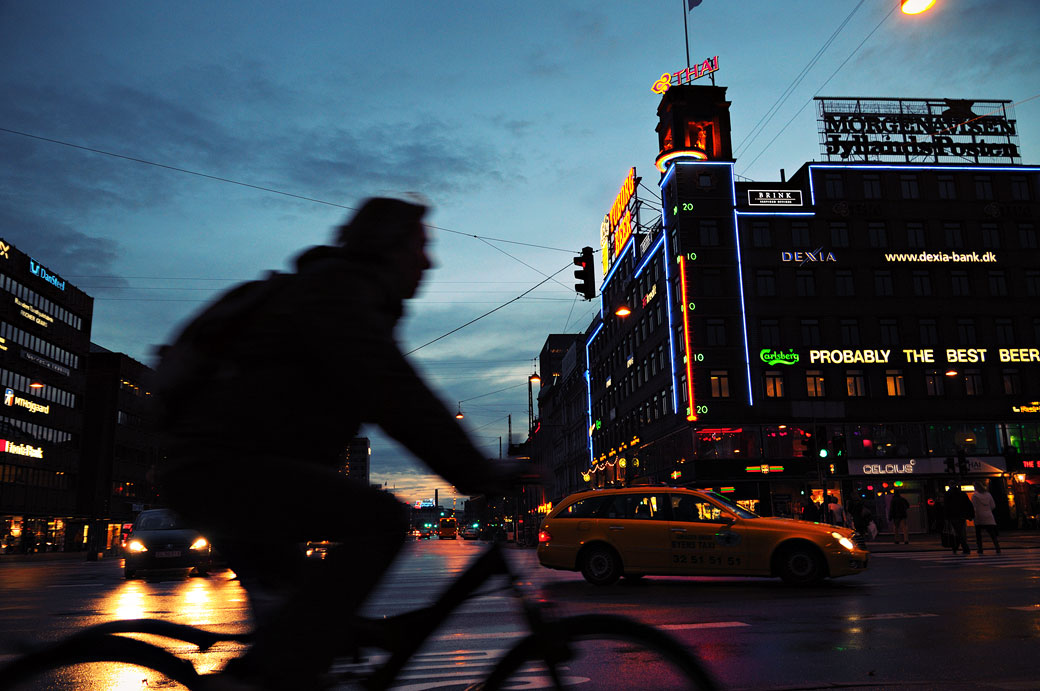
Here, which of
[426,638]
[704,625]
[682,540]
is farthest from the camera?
[682,540]

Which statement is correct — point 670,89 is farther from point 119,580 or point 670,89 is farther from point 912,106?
point 119,580

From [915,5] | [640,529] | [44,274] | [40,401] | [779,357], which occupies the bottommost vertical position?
[640,529]

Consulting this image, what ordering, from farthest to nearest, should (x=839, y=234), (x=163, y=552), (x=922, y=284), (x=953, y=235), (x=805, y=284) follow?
(x=953, y=235), (x=839, y=234), (x=922, y=284), (x=805, y=284), (x=163, y=552)

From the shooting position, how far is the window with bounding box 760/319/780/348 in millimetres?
47062

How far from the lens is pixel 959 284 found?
48.7m

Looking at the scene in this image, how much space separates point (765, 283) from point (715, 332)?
13.9 ft

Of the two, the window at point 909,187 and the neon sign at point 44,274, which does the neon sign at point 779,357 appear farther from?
the neon sign at point 44,274

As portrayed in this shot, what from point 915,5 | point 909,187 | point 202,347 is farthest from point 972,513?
point 909,187

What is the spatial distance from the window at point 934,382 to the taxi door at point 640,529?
3886 centimetres

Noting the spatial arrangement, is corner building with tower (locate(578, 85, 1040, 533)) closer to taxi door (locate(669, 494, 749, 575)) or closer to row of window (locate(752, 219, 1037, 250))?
row of window (locate(752, 219, 1037, 250))

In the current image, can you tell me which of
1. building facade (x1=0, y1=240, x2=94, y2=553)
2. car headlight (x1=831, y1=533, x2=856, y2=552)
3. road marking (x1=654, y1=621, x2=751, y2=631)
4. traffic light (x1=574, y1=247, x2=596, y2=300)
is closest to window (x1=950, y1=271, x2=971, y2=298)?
traffic light (x1=574, y1=247, x2=596, y2=300)

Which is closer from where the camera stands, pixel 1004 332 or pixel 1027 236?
pixel 1004 332

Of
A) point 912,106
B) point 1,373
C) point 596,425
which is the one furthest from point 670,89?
point 1,373

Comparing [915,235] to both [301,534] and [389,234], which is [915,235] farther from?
[301,534]
